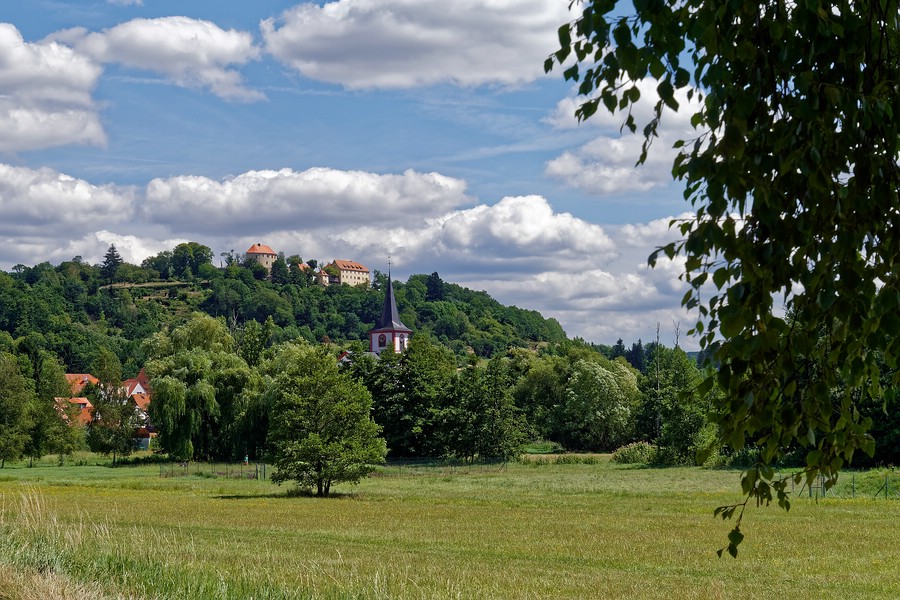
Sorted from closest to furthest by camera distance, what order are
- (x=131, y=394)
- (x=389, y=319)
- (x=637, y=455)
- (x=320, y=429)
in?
(x=320, y=429) < (x=637, y=455) < (x=131, y=394) < (x=389, y=319)

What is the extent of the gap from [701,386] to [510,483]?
54.3 metres

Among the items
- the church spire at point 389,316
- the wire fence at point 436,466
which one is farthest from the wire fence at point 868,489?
the church spire at point 389,316

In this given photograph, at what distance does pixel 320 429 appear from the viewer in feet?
164

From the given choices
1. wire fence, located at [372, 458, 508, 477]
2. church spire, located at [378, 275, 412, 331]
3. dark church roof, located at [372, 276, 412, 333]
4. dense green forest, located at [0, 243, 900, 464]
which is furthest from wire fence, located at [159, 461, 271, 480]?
church spire, located at [378, 275, 412, 331]

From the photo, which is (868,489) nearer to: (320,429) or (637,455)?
(320,429)

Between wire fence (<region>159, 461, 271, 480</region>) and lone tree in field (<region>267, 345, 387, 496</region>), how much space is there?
14335 millimetres

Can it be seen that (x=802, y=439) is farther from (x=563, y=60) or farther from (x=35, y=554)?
(x=35, y=554)

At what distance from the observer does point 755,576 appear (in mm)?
20672

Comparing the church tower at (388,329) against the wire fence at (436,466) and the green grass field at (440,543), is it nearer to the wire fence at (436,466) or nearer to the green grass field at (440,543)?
the wire fence at (436,466)

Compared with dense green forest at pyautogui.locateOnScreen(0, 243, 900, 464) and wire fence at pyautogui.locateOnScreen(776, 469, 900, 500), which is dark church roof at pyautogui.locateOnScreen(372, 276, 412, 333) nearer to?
dense green forest at pyautogui.locateOnScreen(0, 243, 900, 464)

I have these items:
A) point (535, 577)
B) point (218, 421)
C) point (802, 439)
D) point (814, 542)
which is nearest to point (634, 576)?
point (535, 577)

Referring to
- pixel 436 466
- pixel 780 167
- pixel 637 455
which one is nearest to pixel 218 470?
pixel 436 466

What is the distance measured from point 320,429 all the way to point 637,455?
38749 mm

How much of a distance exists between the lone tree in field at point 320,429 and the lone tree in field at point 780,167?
45677 millimetres
